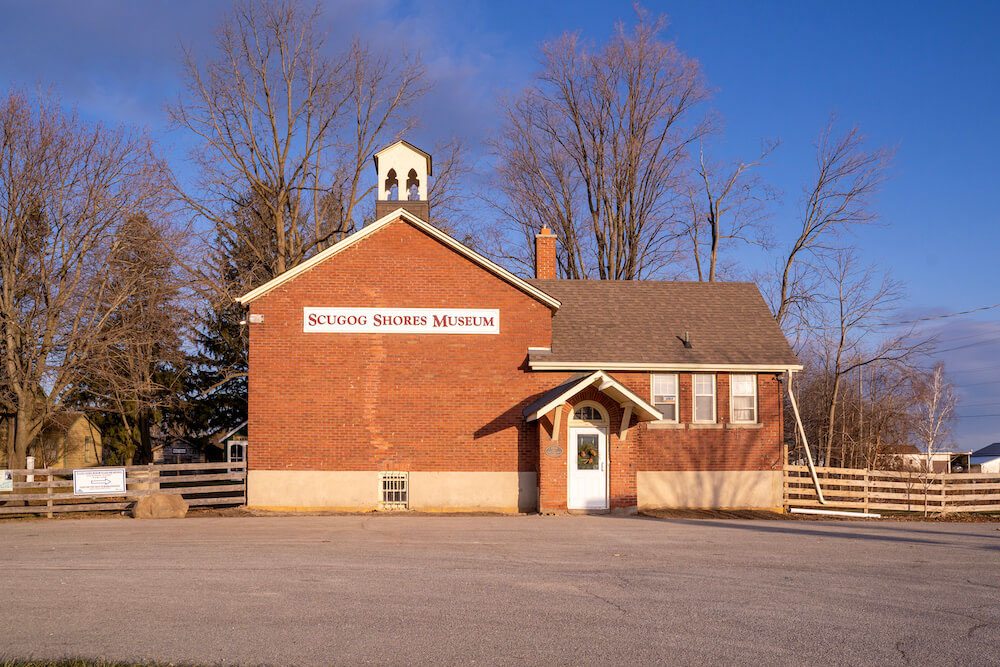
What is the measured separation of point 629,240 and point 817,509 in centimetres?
2067

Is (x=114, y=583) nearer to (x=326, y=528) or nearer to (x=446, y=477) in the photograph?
(x=326, y=528)

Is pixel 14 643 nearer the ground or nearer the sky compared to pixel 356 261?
nearer the ground

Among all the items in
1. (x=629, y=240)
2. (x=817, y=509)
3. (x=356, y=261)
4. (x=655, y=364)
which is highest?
(x=629, y=240)

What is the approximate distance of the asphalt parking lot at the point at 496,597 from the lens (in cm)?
826

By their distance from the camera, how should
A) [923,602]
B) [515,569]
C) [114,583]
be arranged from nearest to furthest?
[923,602] → [114,583] → [515,569]

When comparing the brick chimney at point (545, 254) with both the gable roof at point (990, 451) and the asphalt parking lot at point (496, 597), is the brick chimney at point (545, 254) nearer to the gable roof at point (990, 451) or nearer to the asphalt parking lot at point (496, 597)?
the asphalt parking lot at point (496, 597)

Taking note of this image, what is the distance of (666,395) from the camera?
2467cm

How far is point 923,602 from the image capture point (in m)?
10.7

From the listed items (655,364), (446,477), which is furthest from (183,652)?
(655,364)

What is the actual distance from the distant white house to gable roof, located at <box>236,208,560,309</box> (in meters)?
78.2

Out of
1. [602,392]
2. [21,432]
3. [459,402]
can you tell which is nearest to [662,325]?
[602,392]

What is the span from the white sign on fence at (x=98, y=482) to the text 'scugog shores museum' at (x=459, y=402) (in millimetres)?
3259

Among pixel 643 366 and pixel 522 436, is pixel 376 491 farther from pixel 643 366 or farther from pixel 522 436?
pixel 643 366

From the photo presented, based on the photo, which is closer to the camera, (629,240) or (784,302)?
(784,302)
